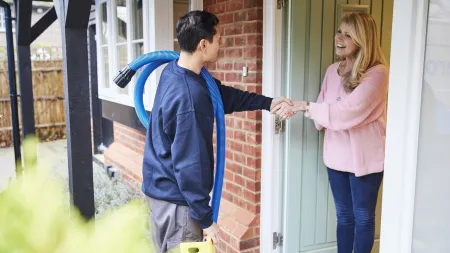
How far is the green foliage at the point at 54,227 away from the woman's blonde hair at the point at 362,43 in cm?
215

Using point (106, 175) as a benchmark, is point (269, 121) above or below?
above

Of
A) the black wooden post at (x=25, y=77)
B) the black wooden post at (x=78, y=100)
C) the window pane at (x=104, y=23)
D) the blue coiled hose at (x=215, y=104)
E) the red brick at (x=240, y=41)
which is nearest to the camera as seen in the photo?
the blue coiled hose at (x=215, y=104)

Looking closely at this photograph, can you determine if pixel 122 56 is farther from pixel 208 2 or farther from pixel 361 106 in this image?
pixel 361 106

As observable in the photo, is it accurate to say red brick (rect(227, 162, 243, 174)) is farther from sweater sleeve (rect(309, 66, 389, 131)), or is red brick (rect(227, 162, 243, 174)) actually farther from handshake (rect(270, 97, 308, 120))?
sweater sleeve (rect(309, 66, 389, 131))

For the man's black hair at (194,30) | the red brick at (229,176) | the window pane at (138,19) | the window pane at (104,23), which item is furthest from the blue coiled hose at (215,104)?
the window pane at (104,23)

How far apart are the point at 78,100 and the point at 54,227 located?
191 cm

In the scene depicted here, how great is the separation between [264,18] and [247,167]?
1099mm

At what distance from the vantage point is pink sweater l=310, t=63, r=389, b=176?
262 cm

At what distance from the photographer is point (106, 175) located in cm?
673

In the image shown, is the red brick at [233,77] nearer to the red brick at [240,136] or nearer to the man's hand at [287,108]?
the red brick at [240,136]

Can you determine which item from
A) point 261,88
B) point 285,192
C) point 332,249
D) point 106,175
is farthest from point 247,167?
point 106,175

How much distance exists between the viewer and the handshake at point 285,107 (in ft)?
8.97

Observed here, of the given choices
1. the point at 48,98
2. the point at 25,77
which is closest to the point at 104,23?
the point at 25,77

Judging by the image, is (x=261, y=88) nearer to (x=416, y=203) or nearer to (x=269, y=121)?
(x=269, y=121)
